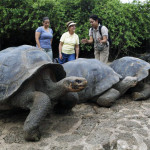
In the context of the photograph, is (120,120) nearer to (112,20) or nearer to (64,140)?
(64,140)

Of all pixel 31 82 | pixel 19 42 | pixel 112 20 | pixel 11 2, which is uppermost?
pixel 11 2

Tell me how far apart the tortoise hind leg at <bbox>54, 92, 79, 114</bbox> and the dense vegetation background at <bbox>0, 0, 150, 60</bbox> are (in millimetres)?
4023

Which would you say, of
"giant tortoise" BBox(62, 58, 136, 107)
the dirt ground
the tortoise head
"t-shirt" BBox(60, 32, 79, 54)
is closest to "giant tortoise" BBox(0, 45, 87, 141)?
the tortoise head

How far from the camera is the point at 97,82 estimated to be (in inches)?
129

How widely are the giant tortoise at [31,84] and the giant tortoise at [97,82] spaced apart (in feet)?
2.81

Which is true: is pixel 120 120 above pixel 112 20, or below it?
below

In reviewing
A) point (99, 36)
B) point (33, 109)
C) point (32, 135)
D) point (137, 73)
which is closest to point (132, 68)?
point (137, 73)

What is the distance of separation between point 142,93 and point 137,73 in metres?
0.41

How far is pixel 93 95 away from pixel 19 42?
18.9 feet

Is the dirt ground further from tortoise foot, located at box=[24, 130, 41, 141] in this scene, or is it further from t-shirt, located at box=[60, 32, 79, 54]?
t-shirt, located at box=[60, 32, 79, 54]

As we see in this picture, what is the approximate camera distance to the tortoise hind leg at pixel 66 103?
2646mm

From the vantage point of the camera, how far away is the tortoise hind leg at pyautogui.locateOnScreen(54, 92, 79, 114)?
8.68 feet

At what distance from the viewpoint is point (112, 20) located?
261 inches

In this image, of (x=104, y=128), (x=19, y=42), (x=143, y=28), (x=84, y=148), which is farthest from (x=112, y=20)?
(x=84, y=148)
